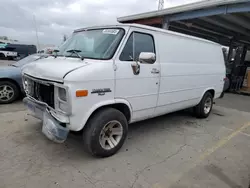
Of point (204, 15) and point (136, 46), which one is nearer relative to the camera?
point (136, 46)

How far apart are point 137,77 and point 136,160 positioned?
4.68 feet

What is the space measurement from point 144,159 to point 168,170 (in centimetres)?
45

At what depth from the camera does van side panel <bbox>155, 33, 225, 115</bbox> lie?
153 inches

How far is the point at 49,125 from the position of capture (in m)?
2.85

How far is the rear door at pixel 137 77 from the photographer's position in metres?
3.10

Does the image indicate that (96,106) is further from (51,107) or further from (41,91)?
(41,91)

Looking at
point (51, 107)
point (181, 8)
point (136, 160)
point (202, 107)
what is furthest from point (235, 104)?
point (51, 107)

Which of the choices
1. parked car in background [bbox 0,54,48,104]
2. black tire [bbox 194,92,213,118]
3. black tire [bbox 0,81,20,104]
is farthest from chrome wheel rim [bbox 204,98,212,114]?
black tire [bbox 0,81,20,104]

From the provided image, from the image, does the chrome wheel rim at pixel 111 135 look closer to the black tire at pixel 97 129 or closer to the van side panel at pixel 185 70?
the black tire at pixel 97 129

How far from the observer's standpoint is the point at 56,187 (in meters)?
2.46

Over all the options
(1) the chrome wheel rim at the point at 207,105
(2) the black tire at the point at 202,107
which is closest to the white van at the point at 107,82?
(2) the black tire at the point at 202,107

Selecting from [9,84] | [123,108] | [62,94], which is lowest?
[9,84]

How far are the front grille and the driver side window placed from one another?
128 cm

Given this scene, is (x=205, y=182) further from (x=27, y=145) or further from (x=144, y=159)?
(x=27, y=145)
